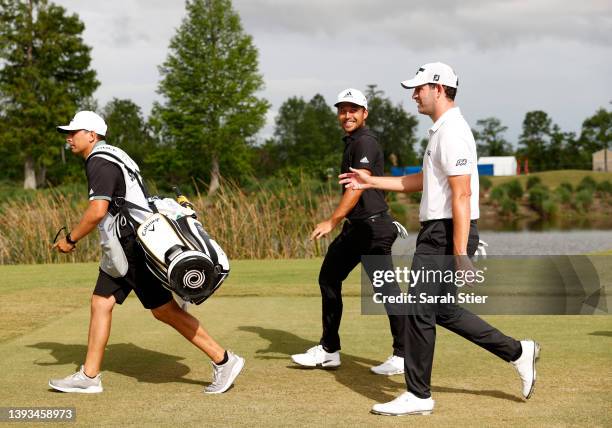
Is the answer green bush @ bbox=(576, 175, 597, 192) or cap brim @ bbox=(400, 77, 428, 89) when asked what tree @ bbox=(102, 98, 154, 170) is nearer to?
green bush @ bbox=(576, 175, 597, 192)

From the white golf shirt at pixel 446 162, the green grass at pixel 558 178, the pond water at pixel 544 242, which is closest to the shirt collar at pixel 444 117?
the white golf shirt at pixel 446 162

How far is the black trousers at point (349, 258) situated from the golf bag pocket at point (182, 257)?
1.40m

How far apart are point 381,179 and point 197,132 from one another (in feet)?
210

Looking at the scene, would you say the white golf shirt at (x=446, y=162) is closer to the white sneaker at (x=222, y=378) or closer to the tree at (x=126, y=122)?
the white sneaker at (x=222, y=378)

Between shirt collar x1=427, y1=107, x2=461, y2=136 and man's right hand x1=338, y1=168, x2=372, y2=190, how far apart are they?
0.57 m

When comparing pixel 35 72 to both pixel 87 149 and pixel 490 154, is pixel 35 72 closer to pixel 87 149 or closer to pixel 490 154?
pixel 87 149

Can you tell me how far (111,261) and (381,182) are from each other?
190 centimetres

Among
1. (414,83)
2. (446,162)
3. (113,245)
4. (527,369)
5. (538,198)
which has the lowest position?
(538,198)

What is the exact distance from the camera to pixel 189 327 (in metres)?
6.27

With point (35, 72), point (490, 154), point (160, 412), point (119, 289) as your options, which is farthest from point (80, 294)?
point (490, 154)

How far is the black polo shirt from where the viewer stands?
22.2ft

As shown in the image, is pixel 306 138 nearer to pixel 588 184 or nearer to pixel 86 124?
pixel 588 184

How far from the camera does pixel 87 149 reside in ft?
20.6

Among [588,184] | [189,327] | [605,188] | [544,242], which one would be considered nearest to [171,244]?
[189,327]
